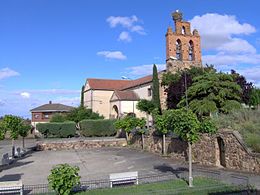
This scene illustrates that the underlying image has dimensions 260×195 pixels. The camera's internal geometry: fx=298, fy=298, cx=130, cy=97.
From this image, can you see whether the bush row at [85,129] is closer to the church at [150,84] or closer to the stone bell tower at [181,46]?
the church at [150,84]

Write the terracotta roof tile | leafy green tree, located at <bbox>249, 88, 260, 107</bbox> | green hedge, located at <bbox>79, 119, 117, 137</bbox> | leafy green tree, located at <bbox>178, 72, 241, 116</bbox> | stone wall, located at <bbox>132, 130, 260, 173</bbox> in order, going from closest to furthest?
1. stone wall, located at <bbox>132, 130, 260, 173</bbox>
2. leafy green tree, located at <bbox>178, 72, 241, 116</bbox>
3. leafy green tree, located at <bbox>249, 88, 260, 107</bbox>
4. green hedge, located at <bbox>79, 119, 117, 137</bbox>
5. the terracotta roof tile

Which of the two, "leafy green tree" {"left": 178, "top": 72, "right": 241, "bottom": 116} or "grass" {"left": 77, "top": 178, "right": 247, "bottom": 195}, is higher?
"leafy green tree" {"left": 178, "top": 72, "right": 241, "bottom": 116}

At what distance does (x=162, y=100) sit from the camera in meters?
45.0

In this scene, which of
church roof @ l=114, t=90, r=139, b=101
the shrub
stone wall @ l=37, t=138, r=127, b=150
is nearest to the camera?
the shrub

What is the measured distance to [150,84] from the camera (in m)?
46.8

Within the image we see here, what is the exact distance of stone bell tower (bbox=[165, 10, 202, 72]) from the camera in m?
45.0

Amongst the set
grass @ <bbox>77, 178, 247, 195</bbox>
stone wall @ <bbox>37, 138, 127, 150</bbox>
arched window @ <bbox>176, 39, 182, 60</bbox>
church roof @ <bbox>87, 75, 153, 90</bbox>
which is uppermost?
arched window @ <bbox>176, 39, 182, 60</bbox>

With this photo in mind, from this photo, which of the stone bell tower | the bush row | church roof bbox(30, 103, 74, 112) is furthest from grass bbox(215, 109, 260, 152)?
church roof bbox(30, 103, 74, 112)

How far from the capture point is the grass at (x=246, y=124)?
50.5 ft

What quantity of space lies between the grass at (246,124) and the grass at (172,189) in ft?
14.1

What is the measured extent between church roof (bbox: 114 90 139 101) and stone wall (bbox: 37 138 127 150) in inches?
565

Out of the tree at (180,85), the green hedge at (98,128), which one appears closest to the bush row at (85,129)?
the green hedge at (98,128)

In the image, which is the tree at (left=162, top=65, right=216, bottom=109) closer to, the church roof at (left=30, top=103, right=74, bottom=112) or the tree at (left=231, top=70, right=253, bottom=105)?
the tree at (left=231, top=70, right=253, bottom=105)

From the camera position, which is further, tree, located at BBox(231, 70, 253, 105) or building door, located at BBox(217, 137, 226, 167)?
tree, located at BBox(231, 70, 253, 105)
